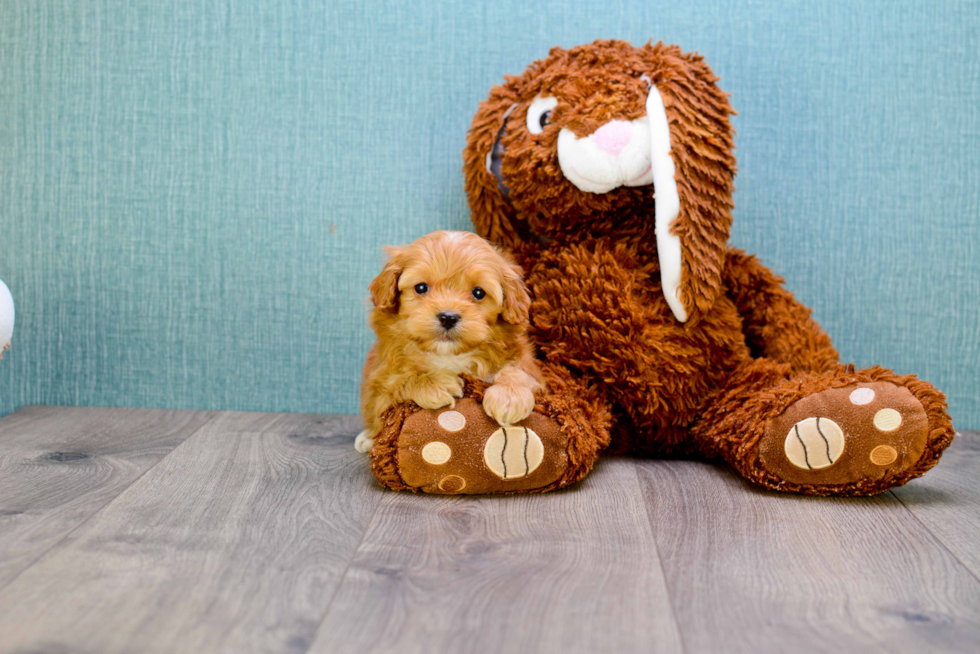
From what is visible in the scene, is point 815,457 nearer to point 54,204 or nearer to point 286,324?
point 286,324

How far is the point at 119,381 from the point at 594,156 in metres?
1.19

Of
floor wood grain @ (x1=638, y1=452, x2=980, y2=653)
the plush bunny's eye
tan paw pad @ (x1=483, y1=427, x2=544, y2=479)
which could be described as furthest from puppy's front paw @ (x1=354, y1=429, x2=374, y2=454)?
the plush bunny's eye

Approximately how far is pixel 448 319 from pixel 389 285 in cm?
12

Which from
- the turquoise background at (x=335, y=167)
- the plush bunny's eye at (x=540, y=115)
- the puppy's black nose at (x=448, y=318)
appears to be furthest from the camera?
Answer: the turquoise background at (x=335, y=167)

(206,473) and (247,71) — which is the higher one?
(247,71)

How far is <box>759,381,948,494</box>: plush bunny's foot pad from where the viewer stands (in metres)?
1.21

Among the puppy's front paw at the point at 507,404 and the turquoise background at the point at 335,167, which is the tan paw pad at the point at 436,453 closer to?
the puppy's front paw at the point at 507,404

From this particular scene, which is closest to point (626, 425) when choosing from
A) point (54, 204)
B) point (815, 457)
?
point (815, 457)

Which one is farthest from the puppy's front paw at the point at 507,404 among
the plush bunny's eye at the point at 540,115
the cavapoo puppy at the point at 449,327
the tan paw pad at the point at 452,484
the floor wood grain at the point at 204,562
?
the plush bunny's eye at the point at 540,115

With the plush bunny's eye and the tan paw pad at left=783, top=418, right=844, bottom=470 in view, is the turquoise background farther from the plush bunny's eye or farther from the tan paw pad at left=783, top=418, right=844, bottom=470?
the tan paw pad at left=783, top=418, right=844, bottom=470

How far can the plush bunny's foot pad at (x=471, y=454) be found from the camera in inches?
48.7

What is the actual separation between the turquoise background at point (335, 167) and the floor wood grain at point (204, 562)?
448 mm

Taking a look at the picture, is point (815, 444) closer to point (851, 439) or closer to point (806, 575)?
point (851, 439)

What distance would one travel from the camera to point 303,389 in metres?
1.81
